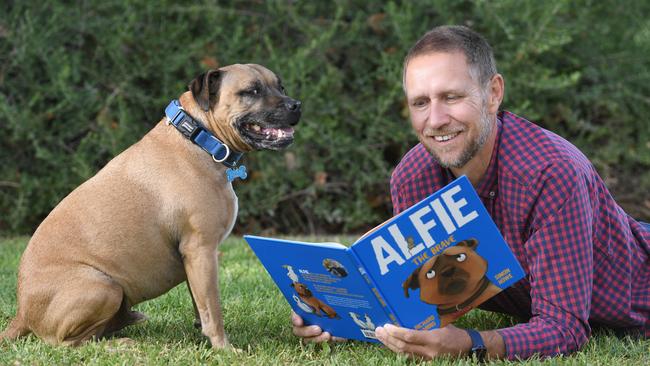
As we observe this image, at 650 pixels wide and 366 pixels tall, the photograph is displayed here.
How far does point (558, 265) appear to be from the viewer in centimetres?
329

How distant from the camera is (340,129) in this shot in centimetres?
786

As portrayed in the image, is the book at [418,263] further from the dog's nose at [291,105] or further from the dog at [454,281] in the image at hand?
the dog's nose at [291,105]

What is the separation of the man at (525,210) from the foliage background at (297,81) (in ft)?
12.2

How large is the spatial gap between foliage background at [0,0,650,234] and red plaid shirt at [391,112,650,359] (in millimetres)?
3657

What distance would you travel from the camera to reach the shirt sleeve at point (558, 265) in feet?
10.8

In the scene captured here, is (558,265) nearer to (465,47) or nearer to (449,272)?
(449,272)

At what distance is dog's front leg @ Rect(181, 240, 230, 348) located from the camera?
12.7 feet

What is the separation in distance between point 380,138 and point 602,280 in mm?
4321

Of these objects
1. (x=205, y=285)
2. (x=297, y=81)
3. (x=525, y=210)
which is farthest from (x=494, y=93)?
(x=297, y=81)

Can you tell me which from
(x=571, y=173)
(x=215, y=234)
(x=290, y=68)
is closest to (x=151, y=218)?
(x=215, y=234)

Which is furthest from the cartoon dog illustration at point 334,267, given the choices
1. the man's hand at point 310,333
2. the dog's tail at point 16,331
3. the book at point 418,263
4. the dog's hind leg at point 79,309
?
the dog's tail at point 16,331

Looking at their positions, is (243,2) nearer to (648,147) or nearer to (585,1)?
(585,1)

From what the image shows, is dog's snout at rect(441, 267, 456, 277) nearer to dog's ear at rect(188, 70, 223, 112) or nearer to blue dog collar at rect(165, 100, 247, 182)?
blue dog collar at rect(165, 100, 247, 182)

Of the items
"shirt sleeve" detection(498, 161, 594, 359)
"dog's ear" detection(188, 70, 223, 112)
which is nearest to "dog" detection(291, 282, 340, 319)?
"shirt sleeve" detection(498, 161, 594, 359)
